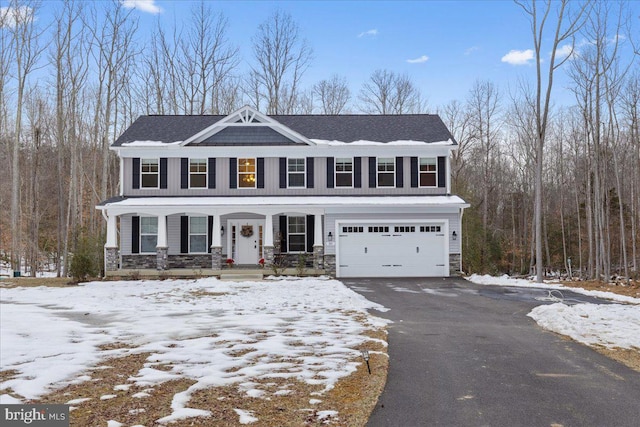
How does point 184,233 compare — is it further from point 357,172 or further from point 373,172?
point 373,172

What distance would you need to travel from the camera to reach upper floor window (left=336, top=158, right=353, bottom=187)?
21.9 meters

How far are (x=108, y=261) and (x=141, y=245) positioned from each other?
1.51 m

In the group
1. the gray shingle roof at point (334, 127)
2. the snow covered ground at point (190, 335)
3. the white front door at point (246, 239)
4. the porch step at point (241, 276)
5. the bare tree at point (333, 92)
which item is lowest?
the snow covered ground at point (190, 335)

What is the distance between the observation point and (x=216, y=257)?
66.3ft

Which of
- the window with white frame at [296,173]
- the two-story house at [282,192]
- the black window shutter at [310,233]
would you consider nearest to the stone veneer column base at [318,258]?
the two-story house at [282,192]

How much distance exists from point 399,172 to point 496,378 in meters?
16.2

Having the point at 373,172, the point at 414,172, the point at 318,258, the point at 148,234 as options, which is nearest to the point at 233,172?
the point at 148,234

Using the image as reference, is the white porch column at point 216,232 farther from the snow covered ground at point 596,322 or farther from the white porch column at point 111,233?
the snow covered ground at point 596,322

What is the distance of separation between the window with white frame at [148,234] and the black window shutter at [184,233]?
1.04 meters

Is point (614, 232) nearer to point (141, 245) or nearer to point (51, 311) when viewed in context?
point (141, 245)

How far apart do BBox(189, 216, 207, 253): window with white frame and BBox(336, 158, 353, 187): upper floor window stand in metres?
6.13

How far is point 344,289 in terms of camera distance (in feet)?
51.3

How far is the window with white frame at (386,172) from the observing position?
2184 centimetres

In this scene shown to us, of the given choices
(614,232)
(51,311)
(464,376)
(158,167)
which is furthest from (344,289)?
(614,232)
